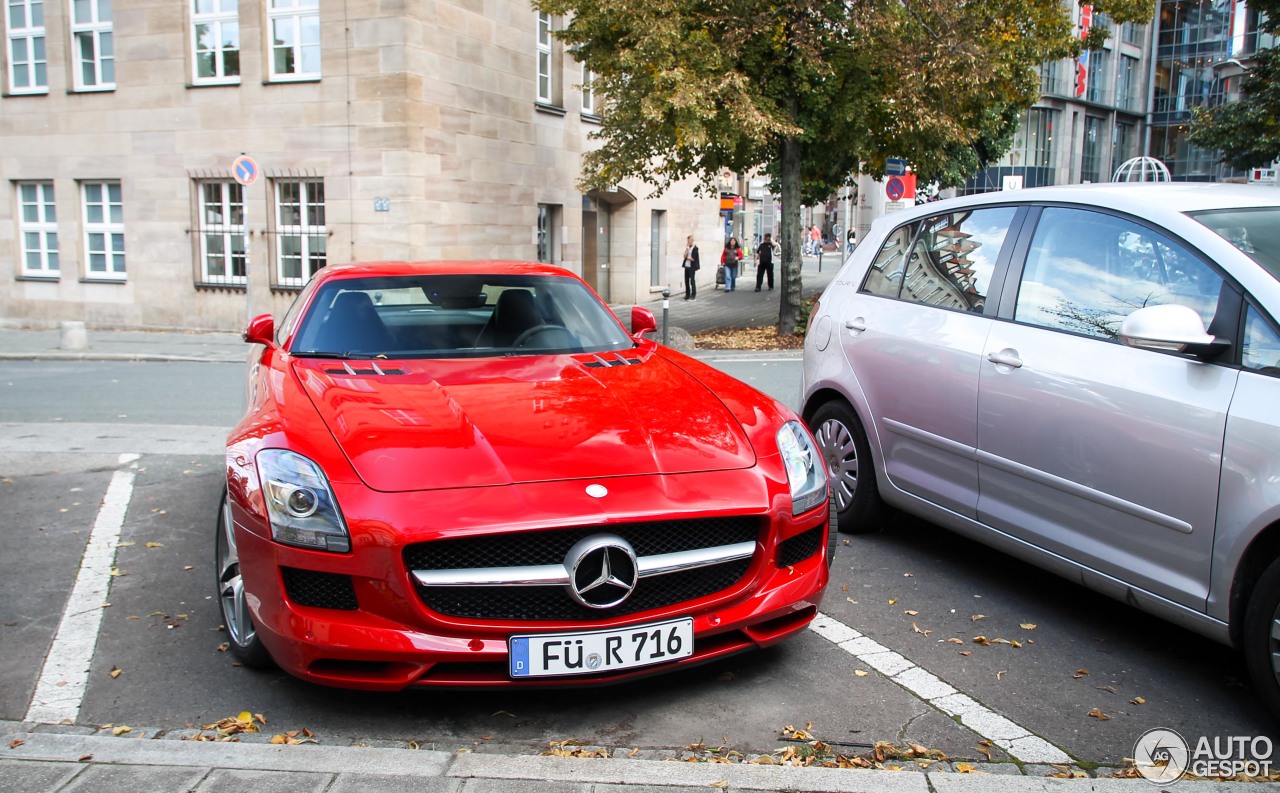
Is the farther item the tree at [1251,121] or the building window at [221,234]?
the tree at [1251,121]

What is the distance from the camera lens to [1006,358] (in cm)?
456

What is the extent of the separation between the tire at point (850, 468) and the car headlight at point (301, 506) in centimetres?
Result: 282

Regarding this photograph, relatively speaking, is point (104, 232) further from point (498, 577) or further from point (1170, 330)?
point (1170, 330)

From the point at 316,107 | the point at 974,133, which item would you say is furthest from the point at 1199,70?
the point at 316,107

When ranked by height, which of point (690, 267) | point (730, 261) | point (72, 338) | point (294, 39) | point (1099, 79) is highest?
point (1099, 79)

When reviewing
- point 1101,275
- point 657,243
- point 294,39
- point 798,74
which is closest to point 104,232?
point 294,39

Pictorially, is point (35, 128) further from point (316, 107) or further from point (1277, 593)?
point (1277, 593)

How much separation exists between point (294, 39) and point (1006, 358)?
19.4 meters

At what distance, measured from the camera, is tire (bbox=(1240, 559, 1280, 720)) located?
3338 millimetres

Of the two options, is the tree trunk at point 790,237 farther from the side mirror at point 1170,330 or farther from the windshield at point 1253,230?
the side mirror at point 1170,330

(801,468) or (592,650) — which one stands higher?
(801,468)

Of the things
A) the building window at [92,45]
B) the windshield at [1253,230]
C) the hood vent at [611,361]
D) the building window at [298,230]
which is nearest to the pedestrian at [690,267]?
the building window at [298,230]

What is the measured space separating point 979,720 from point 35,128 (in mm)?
25020

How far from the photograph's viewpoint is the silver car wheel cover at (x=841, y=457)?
223 inches
